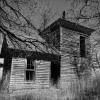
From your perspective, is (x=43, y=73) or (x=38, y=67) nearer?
(x=38, y=67)

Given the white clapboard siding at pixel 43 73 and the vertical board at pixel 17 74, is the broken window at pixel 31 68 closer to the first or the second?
the white clapboard siding at pixel 43 73

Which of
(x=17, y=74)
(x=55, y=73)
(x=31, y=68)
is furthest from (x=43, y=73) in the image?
(x=17, y=74)

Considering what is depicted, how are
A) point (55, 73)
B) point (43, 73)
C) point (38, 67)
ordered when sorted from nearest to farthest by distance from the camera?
point (38, 67) < point (43, 73) < point (55, 73)

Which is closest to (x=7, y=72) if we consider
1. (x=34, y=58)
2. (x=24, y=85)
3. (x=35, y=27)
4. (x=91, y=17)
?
(x=24, y=85)

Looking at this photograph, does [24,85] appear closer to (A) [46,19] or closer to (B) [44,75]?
(B) [44,75]

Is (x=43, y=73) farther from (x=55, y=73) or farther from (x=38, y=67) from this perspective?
(x=55, y=73)

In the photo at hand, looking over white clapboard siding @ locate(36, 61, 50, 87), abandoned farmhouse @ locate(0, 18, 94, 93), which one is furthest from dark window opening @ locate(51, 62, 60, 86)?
white clapboard siding @ locate(36, 61, 50, 87)

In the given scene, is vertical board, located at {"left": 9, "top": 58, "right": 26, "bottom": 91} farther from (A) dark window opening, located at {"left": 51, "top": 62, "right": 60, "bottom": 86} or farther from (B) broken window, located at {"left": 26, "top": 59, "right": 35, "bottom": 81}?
(A) dark window opening, located at {"left": 51, "top": 62, "right": 60, "bottom": 86}

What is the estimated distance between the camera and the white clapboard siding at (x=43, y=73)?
11547mm

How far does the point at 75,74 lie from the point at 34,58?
13.7ft

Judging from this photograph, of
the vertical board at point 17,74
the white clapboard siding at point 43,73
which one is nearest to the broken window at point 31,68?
the white clapboard siding at point 43,73

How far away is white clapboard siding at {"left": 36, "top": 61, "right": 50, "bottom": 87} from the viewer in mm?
11547

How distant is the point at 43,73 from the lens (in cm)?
1180

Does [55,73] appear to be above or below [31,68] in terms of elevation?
below
